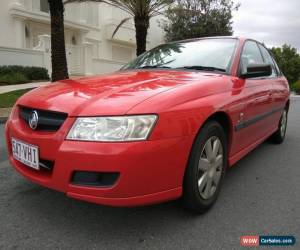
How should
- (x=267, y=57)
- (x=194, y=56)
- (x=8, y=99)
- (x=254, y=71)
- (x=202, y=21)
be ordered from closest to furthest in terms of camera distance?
(x=254, y=71), (x=194, y=56), (x=267, y=57), (x=8, y=99), (x=202, y=21)

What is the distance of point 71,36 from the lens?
2267cm

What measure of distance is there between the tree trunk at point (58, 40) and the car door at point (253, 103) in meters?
7.86

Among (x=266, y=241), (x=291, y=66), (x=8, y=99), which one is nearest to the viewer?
(x=266, y=241)

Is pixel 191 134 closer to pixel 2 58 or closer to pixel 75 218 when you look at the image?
pixel 75 218

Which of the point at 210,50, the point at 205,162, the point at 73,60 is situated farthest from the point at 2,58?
the point at 205,162

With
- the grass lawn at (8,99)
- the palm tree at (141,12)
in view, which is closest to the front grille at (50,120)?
the grass lawn at (8,99)

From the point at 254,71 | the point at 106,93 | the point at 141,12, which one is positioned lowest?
the point at 106,93

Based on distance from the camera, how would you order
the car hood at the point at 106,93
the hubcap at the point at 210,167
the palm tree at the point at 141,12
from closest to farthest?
the car hood at the point at 106,93 → the hubcap at the point at 210,167 → the palm tree at the point at 141,12

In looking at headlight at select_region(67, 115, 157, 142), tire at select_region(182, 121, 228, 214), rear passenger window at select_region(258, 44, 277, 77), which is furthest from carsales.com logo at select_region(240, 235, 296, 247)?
rear passenger window at select_region(258, 44, 277, 77)

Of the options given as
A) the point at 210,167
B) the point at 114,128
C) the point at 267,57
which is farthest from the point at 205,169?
the point at 267,57

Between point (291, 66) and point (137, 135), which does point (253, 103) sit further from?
point (291, 66)

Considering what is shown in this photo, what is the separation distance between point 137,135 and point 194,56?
1.71 m

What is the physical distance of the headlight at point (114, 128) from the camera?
224cm

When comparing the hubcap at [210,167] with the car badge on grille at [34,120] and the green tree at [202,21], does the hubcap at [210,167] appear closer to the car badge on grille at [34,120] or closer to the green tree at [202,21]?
the car badge on grille at [34,120]
